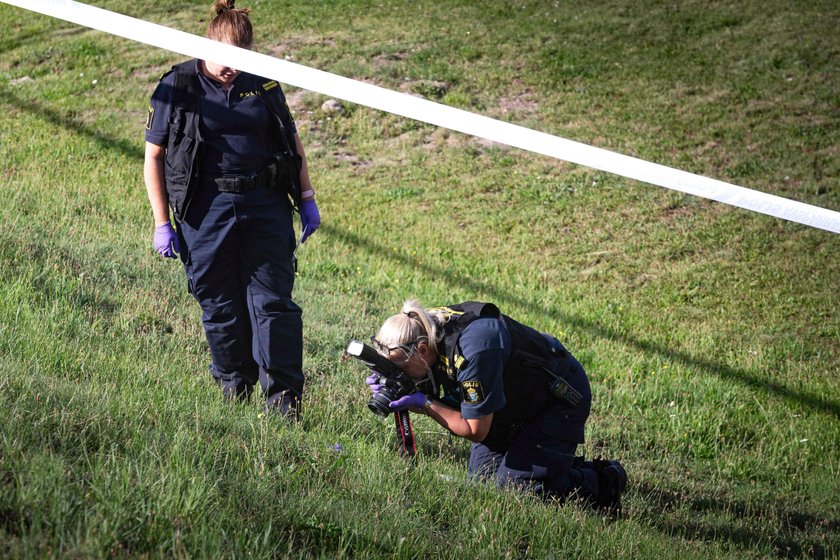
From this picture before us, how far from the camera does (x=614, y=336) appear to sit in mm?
7828

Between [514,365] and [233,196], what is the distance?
1.70 meters

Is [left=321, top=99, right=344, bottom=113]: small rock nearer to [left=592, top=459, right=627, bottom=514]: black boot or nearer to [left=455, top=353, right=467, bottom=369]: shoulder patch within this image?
[left=592, top=459, right=627, bottom=514]: black boot

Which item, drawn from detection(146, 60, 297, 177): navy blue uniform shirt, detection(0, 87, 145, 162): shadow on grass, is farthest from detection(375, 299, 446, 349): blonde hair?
detection(0, 87, 145, 162): shadow on grass

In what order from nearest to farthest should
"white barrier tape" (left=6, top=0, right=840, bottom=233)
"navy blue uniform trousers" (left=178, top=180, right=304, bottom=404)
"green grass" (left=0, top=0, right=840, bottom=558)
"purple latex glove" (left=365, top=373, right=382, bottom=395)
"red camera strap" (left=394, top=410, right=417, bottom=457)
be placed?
"green grass" (left=0, top=0, right=840, bottom=558), "white barrier tape" (left=6, top=0, right=840, bottom=233), "purple latex glove" (left=365, top=373, right=382, bottom=395), "red camera strap" (left=394, top=410, right=417, bottom=457), "navy blue uniform trousers" (left=178, top=180, right=304, bottom=404)

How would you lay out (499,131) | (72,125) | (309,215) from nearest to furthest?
(499,131)
(309,215)
(72,125)

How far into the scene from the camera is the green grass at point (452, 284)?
3.04 m

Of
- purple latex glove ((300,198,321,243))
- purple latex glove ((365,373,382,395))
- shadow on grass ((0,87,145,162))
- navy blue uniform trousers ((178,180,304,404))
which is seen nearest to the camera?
purple latex glove ((365,373,382,395))

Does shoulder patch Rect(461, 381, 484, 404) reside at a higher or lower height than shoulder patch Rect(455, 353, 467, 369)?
lower

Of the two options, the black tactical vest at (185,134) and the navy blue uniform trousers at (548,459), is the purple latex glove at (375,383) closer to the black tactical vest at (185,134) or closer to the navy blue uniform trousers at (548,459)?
the navy blue uniform trousers at (548,459)

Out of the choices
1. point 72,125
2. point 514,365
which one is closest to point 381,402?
point 514,365

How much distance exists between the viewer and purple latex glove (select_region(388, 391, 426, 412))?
4.00m

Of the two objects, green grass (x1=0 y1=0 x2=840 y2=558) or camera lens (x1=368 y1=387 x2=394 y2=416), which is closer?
green grass (x1=0 y1=0 x2=840 y2=558)

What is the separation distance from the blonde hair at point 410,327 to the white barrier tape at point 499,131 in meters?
0.91

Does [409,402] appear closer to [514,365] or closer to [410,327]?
[410,327]
